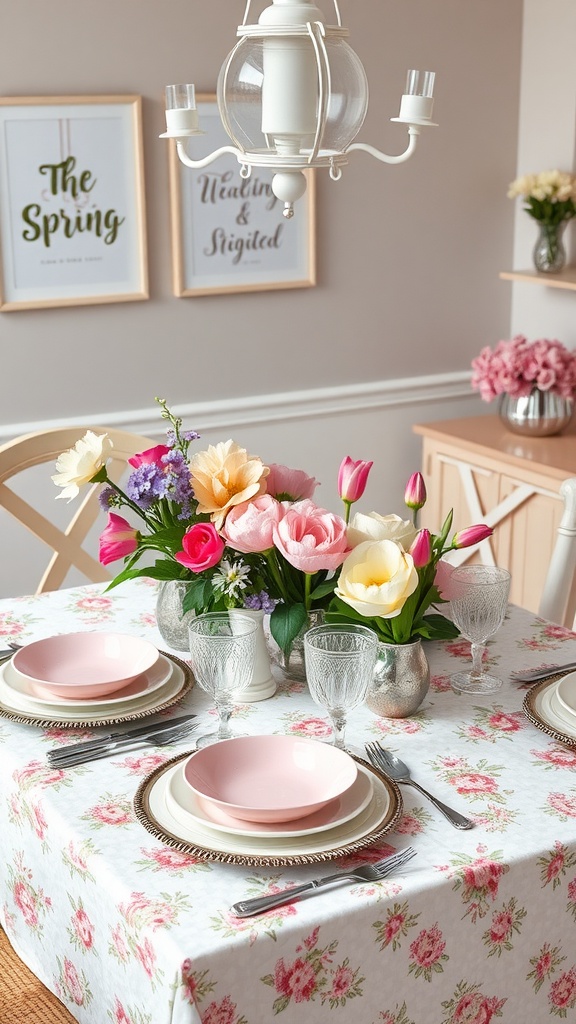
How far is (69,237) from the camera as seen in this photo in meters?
Answer: 2.81

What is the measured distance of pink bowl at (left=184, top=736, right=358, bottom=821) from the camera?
1229 millimetres

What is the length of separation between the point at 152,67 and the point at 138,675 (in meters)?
1.81

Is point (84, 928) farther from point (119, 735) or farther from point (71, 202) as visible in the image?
point (71, 202)

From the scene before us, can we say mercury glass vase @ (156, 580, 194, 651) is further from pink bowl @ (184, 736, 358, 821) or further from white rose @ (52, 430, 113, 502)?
pink bowl @ (184, 736, 358, 821)

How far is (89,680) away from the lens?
157cm

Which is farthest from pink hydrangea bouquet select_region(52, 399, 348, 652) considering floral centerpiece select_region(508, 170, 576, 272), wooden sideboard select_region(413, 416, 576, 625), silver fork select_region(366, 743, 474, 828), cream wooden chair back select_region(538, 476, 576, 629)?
floral centerpiece select_region(508, 170, 576, 272)

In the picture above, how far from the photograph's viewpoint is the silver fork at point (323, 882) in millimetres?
1081

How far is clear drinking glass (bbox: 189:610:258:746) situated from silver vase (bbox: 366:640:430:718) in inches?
7.0

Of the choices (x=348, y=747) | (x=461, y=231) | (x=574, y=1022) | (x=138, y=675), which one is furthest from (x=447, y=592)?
(x=461, y=231)

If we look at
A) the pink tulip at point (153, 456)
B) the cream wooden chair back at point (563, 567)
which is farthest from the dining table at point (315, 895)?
the cream wooden chair back at point (563, 567)

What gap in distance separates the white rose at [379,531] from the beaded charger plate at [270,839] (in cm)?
35

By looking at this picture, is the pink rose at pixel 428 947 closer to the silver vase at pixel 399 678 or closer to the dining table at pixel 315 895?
the dining table at pixel 315 895

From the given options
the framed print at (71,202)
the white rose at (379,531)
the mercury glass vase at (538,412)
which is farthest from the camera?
the mercury glass vase at (538,412)

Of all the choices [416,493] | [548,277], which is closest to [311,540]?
[416,493]
